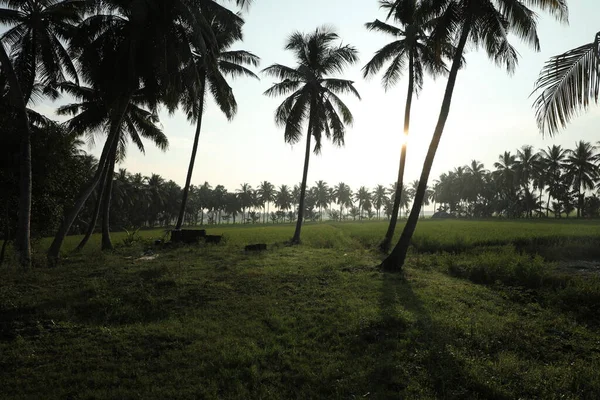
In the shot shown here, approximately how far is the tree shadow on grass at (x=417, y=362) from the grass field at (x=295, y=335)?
0.8 inches

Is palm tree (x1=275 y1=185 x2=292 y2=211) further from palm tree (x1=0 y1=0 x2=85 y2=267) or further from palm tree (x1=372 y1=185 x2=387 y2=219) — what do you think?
palm tree (x1=0 y1=0 x2=85 y2=267)

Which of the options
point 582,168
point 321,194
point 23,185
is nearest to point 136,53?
point 23,185

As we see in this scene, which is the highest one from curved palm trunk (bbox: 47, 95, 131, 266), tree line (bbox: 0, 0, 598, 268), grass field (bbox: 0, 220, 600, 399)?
tree line (bbox: 0, 0, 598, 268)

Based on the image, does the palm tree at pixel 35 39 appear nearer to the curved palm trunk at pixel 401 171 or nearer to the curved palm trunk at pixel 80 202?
the curved palm trunk at pixel 80 202

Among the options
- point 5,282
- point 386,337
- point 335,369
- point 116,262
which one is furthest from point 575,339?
point 116,262

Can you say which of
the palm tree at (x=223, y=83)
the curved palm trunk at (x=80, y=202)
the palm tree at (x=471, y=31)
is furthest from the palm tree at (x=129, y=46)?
the palm tree at (x=471, y=31)

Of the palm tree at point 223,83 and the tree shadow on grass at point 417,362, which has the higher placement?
the palm tree at point 223,83

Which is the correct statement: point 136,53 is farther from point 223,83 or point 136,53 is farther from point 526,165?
point 526,165

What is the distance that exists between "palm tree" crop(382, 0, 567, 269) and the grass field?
2.63m

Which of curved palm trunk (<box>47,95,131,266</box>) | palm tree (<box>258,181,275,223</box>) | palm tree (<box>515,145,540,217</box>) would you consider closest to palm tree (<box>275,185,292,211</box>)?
palm tree (<box>258,181,275,223</box>)

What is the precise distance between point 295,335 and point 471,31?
11.2 metres

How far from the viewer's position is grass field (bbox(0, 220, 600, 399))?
375cm

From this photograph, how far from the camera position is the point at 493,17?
1025 cm

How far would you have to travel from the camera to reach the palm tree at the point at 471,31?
32.7 feet
